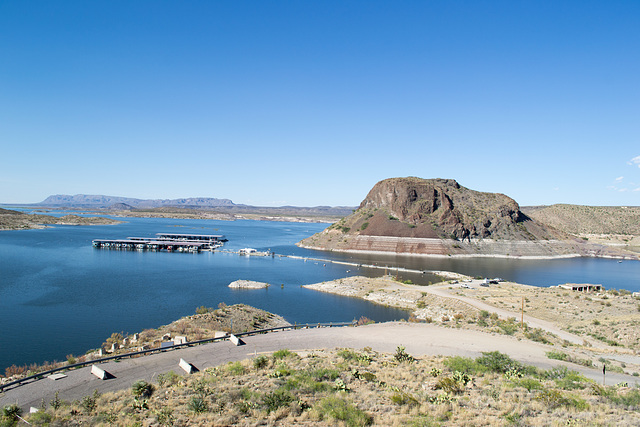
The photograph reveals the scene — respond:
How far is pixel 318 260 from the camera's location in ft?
327

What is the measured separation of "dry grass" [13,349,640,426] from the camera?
45.2 ft

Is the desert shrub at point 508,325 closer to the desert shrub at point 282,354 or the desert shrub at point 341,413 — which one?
the desert shrub at point 282,354

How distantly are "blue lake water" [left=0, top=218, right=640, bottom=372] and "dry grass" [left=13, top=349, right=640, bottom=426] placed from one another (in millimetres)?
19039

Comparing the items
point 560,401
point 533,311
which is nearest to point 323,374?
point 560,401

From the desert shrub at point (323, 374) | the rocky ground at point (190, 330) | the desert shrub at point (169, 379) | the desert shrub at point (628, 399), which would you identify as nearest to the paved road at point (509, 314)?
the desert shrub at point (628, 399)

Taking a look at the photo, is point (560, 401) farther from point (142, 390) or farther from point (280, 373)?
point (142, 390)

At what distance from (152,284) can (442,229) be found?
9214 centimetres

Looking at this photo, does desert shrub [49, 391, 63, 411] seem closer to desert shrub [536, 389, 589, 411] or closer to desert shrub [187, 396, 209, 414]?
desert shrub [187, 396, 209, 414]

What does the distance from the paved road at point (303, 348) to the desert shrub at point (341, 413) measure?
8916 mm

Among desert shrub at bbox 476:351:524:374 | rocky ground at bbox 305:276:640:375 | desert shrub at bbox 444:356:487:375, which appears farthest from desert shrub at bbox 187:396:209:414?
rocky ground at bbox 305:276:640:375

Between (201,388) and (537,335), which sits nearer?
(201,388)

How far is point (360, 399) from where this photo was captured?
16.0 m

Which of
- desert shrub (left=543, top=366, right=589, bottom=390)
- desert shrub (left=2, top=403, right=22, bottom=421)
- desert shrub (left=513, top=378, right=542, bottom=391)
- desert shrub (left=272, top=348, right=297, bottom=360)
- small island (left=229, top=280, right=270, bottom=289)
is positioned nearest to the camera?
desert shrub (left=2, top=403, right=22, bottom=421)

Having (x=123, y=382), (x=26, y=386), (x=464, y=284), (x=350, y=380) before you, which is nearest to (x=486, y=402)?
(x=350, y=380)
